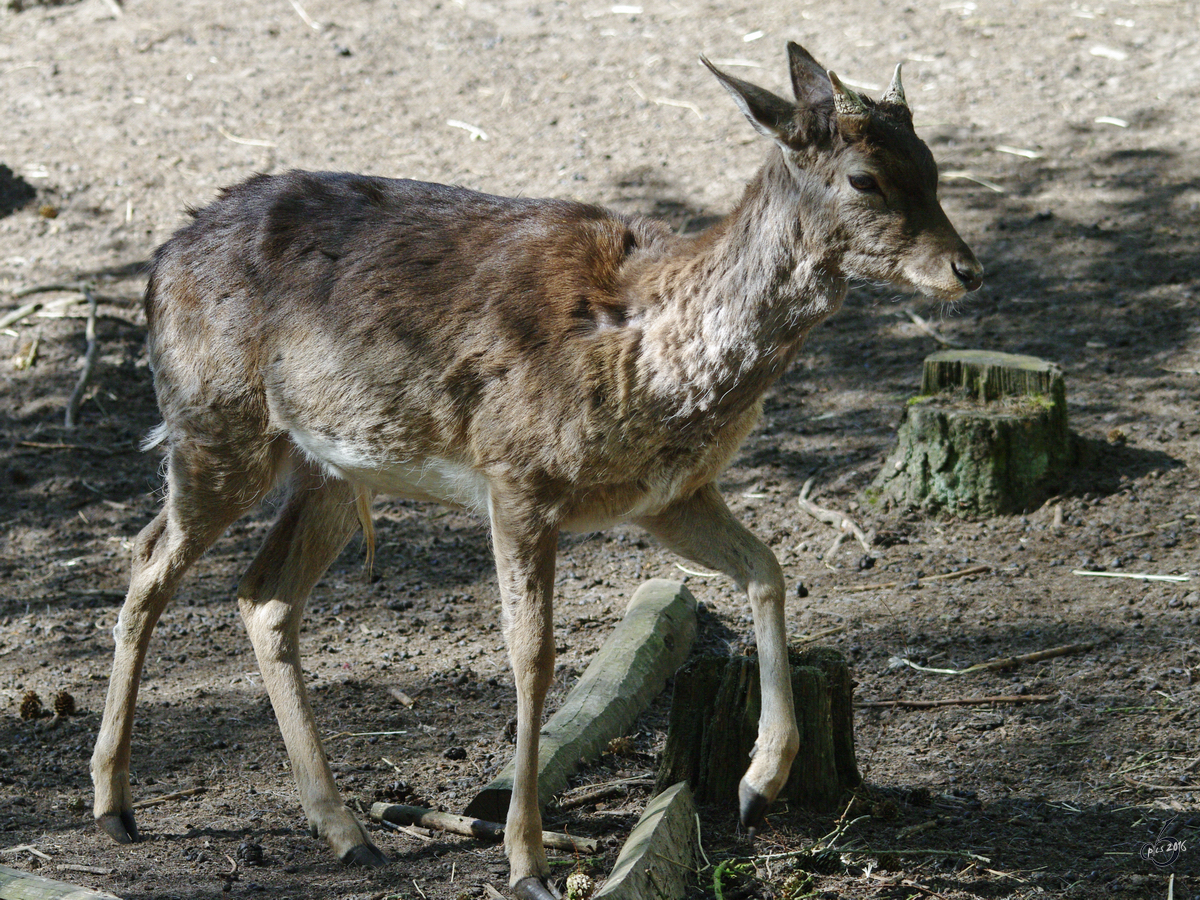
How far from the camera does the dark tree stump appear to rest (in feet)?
12.5

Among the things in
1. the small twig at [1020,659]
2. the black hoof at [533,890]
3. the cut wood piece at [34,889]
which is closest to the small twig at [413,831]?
the black hoof at [533,890]

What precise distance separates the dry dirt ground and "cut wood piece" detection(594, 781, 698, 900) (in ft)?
0.56

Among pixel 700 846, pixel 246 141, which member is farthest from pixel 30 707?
pixel 246 141

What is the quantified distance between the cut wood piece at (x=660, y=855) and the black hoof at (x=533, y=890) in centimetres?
24

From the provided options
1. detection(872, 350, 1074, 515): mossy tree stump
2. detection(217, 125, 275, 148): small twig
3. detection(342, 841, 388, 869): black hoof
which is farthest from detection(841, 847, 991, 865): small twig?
detection(217, 125, 275, 148): small twig

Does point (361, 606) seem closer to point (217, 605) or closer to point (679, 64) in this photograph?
point (217, 605)

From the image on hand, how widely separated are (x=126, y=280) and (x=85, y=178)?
145 cm

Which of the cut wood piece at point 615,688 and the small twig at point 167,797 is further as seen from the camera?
the small twig at point 167,797

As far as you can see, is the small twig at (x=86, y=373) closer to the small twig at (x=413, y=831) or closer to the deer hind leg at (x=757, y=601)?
the small twig at (x=413, y=831)

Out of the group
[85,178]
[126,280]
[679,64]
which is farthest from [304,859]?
[679,64]

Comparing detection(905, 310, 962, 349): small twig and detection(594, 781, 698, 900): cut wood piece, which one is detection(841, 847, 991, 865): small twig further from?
detection(905, 310, 962, 349): small twig

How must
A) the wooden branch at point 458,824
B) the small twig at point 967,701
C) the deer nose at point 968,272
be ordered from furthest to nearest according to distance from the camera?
the small twig at point 967,701
the wooden branch at point 458,824
the deer nose at point 968,272

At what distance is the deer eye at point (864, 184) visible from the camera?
3.33 meters

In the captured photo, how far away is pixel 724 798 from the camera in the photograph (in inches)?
153
